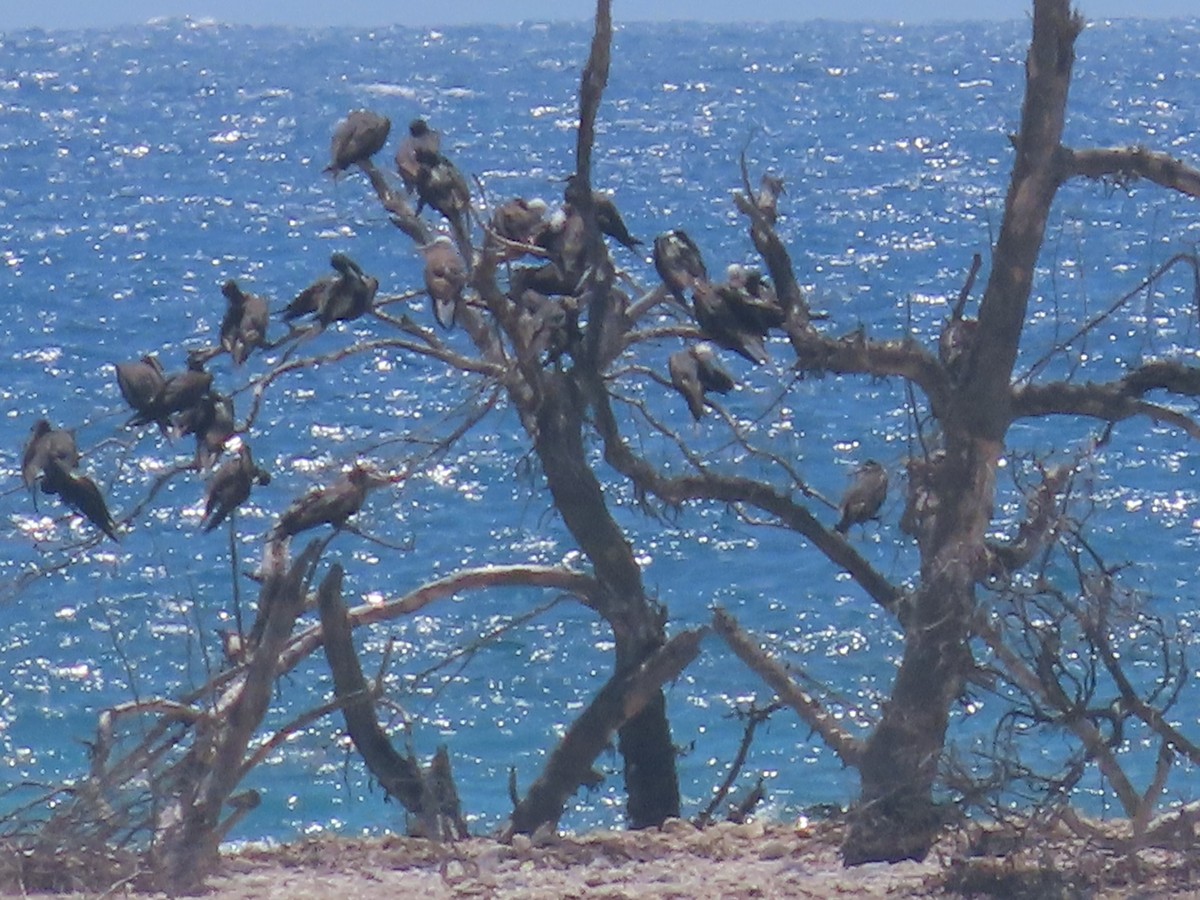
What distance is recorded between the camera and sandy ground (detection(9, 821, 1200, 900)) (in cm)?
573

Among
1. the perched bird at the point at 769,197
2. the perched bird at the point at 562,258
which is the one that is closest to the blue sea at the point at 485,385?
the perched bird at the point at 769,197

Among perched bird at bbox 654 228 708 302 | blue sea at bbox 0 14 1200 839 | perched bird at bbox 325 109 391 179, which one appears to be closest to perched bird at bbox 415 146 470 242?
perched bird at bbox 325 109 391 179

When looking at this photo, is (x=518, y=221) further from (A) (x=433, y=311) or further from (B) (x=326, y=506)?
(B) (x=326, y=506)

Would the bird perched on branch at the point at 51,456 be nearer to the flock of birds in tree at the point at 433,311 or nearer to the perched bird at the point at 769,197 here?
the flock of birds in tree at the point at 433,311

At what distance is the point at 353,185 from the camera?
153 ft

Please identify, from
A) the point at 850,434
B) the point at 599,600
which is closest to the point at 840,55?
the point at 850,434

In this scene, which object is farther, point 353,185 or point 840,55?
point 840,55

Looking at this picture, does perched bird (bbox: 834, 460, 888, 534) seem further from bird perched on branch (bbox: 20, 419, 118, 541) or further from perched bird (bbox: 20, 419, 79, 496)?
perched bird (bbox: 20, 419, 79, 496)

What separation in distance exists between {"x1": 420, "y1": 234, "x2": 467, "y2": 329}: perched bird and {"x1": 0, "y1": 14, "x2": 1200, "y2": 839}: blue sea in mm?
526

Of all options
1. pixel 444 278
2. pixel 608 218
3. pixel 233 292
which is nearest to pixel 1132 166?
pixel 608 218

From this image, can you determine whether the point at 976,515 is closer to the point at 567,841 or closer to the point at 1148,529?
the point at 567,841

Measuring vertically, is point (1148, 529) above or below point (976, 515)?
above

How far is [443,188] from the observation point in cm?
719

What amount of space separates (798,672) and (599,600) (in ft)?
2.78
